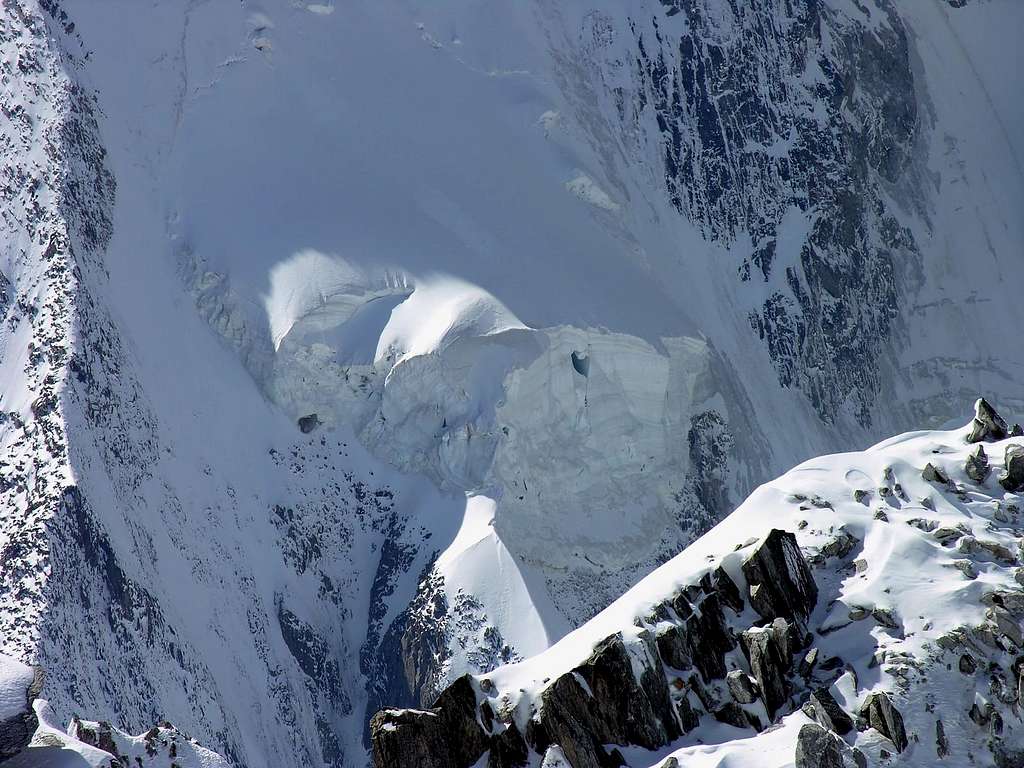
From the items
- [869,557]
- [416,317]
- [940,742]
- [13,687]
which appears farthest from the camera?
[416,317]

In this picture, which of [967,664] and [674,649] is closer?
[967,664]

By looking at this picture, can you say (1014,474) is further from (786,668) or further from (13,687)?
(13,687)

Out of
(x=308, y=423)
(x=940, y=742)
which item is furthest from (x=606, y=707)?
(x=308, y=423)

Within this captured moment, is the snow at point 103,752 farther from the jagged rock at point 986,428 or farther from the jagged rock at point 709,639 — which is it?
the jagged rock at point 986,428

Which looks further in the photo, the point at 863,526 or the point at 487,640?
the point at 487,640

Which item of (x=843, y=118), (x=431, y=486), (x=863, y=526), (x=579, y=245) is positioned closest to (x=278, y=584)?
(x=431, y=486)

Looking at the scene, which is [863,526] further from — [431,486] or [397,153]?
[397,153]
